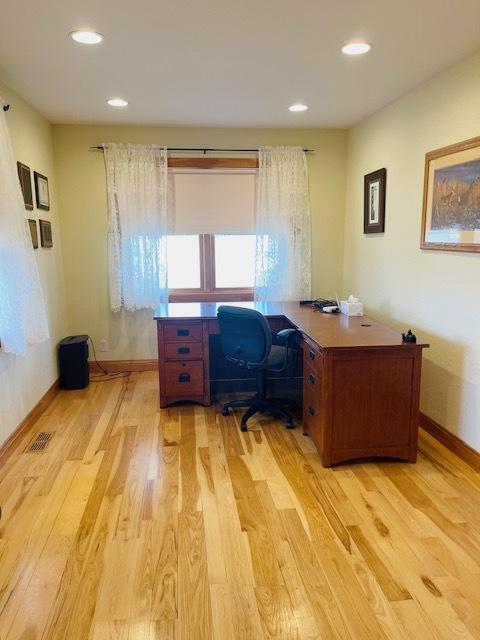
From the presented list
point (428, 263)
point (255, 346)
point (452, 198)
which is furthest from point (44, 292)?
point (452, 198)

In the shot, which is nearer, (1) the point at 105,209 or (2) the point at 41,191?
(2) the point at 41,191

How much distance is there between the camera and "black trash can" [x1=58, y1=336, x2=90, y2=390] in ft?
13.3

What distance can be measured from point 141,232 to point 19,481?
2.54m

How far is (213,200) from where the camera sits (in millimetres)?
4453

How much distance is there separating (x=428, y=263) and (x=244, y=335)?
1.37 metres

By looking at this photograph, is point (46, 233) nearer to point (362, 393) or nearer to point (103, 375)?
point (103, 375)

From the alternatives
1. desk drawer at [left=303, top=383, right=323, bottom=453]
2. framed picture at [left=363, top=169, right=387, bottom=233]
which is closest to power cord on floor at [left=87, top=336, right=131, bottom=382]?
desk drawer at [left=303, top=383, right=323, bottom=453]

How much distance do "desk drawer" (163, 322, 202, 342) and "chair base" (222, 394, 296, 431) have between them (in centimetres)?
61

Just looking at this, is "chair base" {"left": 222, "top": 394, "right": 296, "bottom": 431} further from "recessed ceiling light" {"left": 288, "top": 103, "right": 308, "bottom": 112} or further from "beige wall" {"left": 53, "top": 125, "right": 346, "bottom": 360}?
"recessed ceiling light" {"left": 288, "top": 103, "right": 308, "bottom": 112}

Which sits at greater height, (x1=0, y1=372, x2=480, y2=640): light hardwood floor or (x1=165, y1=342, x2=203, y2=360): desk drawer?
(x1=165, y1=342, x2=203, y2=360): desk drawer

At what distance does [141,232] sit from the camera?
4340 mm

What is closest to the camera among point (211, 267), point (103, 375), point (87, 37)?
point (87, 37)

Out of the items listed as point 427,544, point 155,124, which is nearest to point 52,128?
point 155,124

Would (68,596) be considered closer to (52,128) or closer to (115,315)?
(115,315)
